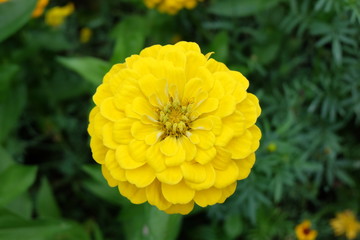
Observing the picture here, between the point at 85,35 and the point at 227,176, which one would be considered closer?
the point at 227,176

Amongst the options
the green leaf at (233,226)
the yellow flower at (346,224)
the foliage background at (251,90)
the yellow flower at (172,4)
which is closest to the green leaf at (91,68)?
the foliage background at (251,90)

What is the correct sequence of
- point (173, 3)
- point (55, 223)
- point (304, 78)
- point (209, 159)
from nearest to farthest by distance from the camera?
point (209, 159) → point (55, 223) → point (173, 3) → point (304, 78)

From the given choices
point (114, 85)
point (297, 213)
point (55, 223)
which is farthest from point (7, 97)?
point (297, 213)

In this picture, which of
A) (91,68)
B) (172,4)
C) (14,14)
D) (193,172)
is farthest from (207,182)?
(14,14)

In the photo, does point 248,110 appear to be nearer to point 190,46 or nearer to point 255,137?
point 255,137

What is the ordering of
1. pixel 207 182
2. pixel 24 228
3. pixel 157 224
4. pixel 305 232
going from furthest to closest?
pixel 305 232 < pixel 24 228 < pixel 157 224 < pixel 207 182

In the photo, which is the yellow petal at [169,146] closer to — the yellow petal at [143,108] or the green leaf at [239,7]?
the yellow petal at [143,108]

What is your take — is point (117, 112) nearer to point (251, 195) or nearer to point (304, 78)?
point (251, 195)
